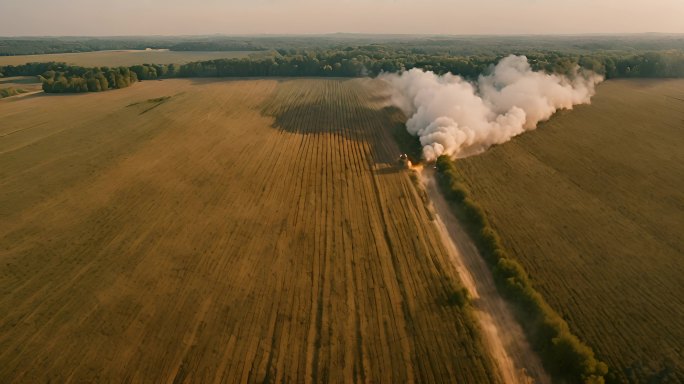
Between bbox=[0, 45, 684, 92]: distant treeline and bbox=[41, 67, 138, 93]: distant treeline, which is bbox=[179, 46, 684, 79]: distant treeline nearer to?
bbox=[0, 45, 684, 92]: distant treeline

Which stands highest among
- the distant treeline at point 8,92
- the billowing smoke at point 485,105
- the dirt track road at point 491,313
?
the distant treeline at point 8,92

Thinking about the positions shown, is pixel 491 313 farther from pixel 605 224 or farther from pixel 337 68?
pixel 337 68

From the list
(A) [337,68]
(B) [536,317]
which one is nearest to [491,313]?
(B) [536,317]

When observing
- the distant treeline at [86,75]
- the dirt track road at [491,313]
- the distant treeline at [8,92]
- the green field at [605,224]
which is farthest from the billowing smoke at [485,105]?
the distant treeline at [8,92]

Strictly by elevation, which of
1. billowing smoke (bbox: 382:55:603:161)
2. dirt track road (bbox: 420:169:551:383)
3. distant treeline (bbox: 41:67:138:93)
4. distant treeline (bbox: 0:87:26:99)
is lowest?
dirt track road (bbox: 420:169:551:383)

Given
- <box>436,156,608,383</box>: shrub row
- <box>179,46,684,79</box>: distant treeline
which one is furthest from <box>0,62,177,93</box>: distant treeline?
<box>436,156,608,383</box>: shrub row

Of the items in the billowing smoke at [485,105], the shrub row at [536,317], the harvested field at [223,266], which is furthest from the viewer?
the billowing smoke at [485,105]

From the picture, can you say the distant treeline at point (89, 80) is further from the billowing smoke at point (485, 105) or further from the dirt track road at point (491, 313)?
the dirt track road at point (491, 313)
